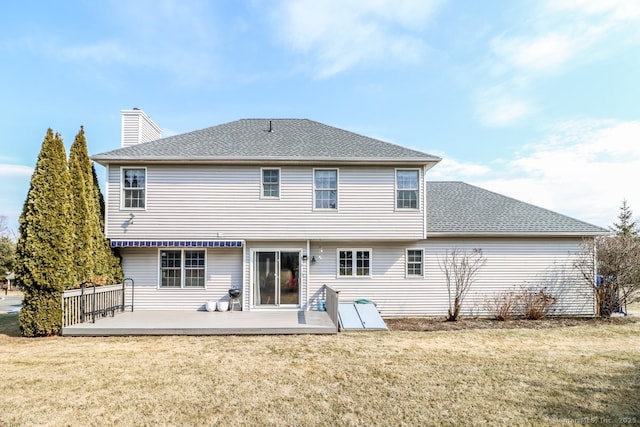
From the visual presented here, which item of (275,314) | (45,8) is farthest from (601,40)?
(45,8)

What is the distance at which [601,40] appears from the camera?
11.8 metres

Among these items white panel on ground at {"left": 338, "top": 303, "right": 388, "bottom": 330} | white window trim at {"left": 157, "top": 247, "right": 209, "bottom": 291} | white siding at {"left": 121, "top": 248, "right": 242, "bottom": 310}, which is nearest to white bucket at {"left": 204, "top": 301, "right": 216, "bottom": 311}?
white siding at {"left": 121, "top": 248, "right": 242, "bottom": 310}

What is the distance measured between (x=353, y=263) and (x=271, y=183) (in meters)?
4.19

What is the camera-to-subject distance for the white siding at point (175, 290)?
13.2 metres

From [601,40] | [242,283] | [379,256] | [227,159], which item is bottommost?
[242,283]

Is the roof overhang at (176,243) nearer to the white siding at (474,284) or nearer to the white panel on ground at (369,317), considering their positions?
the white siding at (474,284)

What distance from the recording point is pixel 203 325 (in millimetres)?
10516

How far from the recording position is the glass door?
13281mm

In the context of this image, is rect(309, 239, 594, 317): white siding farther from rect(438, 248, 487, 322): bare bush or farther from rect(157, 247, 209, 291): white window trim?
rect(157, 247, 209, 291): white window trim

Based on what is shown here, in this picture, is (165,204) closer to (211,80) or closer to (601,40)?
(211,80)

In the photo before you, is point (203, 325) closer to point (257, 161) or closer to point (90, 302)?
point (90, 302)

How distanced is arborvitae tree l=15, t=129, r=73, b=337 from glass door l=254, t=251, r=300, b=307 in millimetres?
5688

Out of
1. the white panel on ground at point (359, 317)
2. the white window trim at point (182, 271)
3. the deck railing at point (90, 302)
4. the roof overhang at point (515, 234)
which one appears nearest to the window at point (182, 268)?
the white window trim at point (182, 271)

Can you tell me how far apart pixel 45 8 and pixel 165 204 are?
711 centimetres
